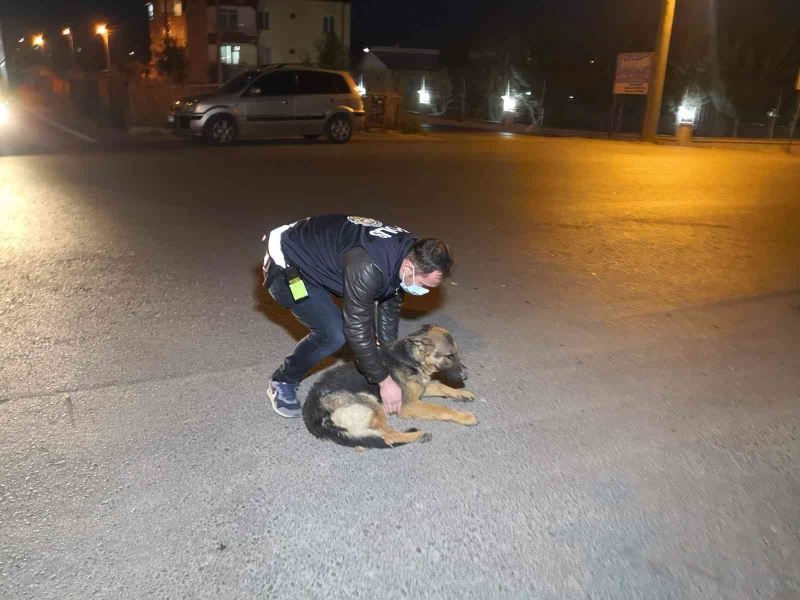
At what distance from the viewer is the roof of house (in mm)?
59162

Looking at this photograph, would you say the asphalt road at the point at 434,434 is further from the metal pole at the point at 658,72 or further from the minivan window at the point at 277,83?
the metal pole at the point at 658,72

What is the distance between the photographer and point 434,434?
3729mm

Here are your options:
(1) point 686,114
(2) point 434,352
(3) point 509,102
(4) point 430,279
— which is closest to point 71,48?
(3) point 509,102

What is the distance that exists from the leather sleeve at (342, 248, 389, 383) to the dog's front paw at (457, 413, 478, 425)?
2.55 ft

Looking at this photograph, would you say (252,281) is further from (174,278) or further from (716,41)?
(716,41)

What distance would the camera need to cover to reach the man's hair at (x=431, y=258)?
10.0 feet

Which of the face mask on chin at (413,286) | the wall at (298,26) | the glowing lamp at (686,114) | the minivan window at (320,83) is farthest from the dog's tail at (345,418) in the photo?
the wall at (298,26)

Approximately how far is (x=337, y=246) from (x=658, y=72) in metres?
24.6

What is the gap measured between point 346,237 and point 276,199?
719 centimetres

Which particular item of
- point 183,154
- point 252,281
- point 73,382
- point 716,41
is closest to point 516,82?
point 716,41

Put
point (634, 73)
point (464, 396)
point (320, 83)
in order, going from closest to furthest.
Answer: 1. point (464, 396)
2. point (320, 83)
3. point (634, 73)

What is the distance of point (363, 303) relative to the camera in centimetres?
310

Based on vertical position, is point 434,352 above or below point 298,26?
below

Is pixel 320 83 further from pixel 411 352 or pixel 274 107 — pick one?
pixel 411 352
